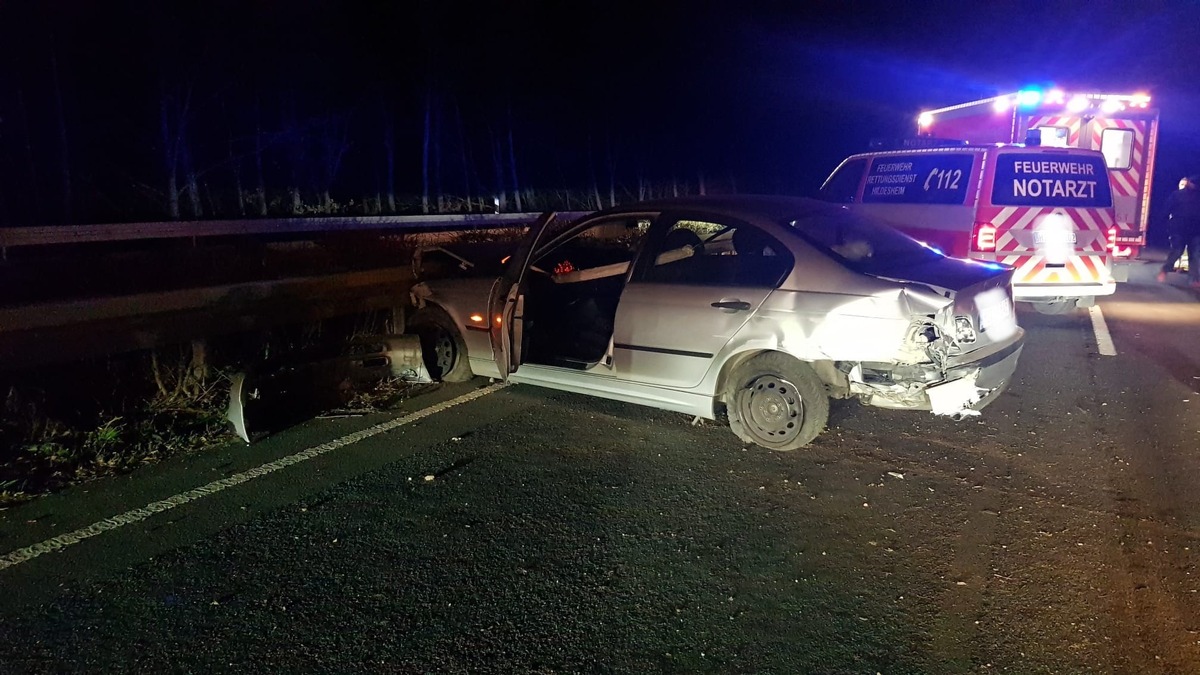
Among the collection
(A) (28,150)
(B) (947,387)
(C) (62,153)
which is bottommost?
(B) (947,387)

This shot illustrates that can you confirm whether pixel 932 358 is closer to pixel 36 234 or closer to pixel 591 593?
pixel 591 593

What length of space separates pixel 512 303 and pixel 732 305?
1588 mm

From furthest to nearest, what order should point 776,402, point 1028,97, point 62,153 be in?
point 62,153 < point 1028,97 < point 776,402

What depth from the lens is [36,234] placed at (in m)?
10.3

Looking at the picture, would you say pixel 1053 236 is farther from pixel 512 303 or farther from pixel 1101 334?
pixel 512 303

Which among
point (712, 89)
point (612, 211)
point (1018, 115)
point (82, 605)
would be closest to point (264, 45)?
point (712, 89)

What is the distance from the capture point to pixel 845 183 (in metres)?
10.1

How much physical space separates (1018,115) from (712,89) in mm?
28994

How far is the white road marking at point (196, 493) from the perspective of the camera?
382cm

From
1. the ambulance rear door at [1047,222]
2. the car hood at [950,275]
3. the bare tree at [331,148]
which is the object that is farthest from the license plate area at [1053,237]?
the bare tree at [331,148]

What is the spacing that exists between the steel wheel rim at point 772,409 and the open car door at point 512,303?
5.46 feet

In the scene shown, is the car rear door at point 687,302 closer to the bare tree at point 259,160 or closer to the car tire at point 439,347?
the car tire at point 439,347

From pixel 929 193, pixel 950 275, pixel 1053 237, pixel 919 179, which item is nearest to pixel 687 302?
pixel 950 275

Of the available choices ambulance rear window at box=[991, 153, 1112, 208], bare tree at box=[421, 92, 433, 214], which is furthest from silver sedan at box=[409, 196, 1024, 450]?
bare tree at box=[421, 92, 433, 214]
